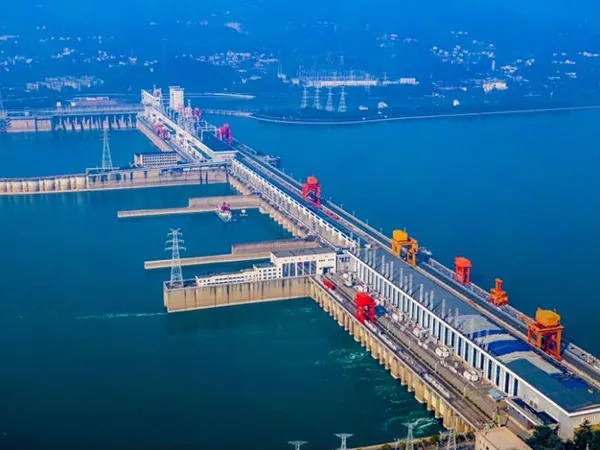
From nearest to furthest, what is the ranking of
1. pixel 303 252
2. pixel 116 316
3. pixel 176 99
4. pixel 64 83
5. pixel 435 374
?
1. pixel 435 374
2. pixel 116 316
3. pixel 303 252
4. pixel 176 99
5. pixel 64 83

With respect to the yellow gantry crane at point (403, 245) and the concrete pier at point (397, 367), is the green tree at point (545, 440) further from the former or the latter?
the yellow gantry crane at point (403, 245)

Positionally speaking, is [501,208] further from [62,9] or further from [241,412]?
[62,9]

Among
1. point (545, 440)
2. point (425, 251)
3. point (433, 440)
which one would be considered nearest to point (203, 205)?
point (425, 251)

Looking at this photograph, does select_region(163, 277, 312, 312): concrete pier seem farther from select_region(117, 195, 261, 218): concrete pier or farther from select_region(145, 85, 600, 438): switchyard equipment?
select_region(117, 195, 261, 218): concrete pier

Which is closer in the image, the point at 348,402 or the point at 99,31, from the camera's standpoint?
the point at 348,402

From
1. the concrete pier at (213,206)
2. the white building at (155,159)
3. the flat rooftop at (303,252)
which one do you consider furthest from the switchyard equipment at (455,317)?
the white building at (155,159)

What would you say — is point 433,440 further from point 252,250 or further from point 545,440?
point 252,250

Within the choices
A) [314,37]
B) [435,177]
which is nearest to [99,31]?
[314,37]
